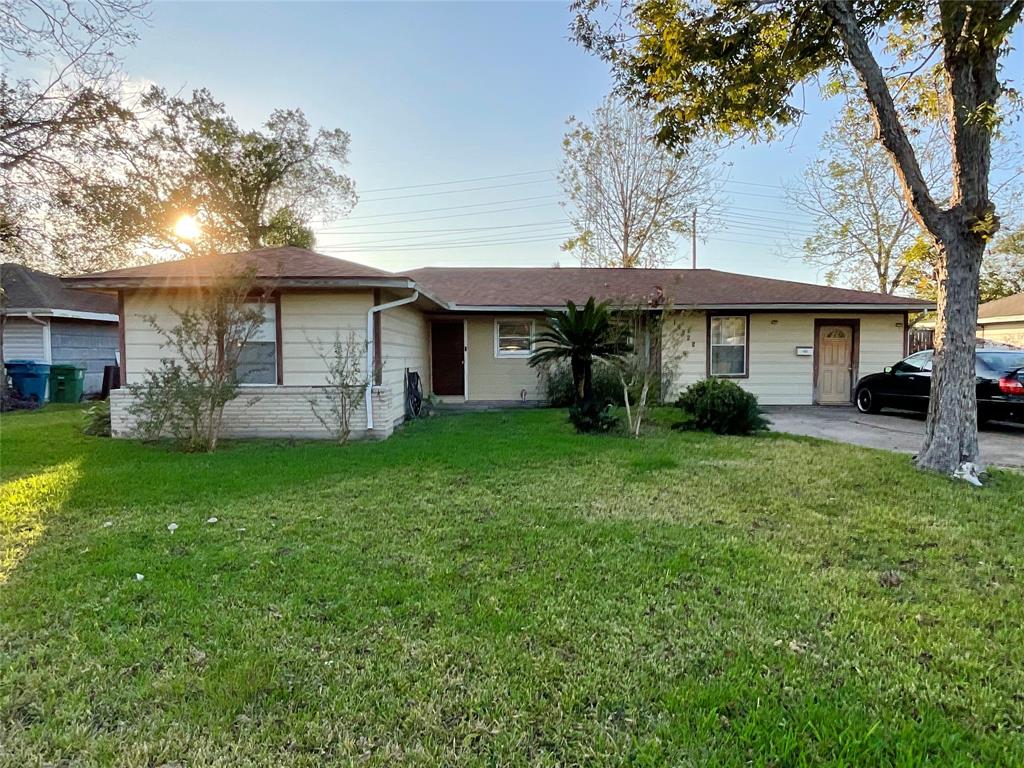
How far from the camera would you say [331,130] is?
1017 inches

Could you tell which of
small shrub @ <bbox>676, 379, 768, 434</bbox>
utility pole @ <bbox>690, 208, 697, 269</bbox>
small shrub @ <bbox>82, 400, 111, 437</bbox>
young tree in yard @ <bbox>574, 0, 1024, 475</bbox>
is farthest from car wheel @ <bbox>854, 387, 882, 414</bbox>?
small shrub @ <bbox>82, 400, 111, 437</bbox>

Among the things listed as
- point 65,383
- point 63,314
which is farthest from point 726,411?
point 63,314

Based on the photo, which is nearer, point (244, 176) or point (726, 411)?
point (726, 411)

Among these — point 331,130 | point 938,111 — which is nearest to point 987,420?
point 938,111

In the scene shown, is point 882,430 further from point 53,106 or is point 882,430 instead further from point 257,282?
point 53,106

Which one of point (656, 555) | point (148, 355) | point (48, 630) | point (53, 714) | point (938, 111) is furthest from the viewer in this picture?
point (148, 355)

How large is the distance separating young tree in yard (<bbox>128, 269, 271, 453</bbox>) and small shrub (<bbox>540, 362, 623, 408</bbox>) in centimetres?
667

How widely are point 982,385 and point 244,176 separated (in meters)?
26.3

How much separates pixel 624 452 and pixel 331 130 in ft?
80.3

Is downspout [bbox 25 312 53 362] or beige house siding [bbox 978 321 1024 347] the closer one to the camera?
downspout [bbox 25 312 53 362]

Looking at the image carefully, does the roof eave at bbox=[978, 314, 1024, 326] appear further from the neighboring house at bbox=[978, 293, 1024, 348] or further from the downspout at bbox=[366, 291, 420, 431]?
the downspout at bbox=[366, 291, 420, 431]

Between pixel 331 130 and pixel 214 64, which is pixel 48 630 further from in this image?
pixel 331 130

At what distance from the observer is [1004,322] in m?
20.1

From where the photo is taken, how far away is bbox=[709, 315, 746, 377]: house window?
13.0 metres
